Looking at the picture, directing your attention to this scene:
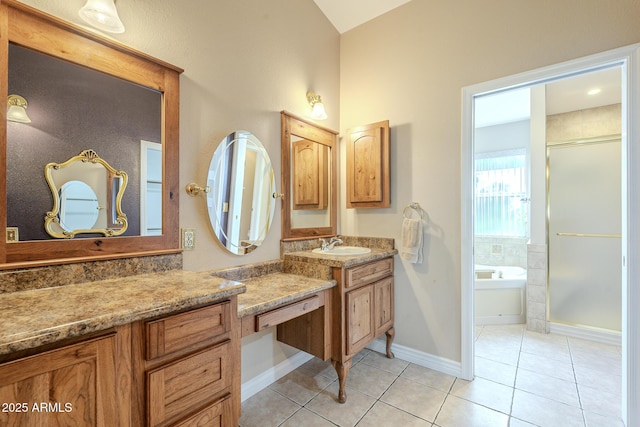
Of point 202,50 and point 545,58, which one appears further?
point 545,58

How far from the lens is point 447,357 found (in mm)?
2184

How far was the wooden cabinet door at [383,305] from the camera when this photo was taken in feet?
7.22

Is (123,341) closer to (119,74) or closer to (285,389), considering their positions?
(119,74)

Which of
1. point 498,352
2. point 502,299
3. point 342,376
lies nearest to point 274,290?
point 342,376

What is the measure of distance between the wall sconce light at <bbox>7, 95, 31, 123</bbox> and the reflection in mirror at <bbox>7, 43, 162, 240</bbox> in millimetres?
19

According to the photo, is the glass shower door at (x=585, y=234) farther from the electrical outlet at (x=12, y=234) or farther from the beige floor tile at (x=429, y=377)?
the electrical outlet at (x=12, y=234)

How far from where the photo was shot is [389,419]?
5.51ft

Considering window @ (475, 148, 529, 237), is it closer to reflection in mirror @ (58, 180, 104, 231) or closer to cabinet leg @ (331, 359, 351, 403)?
cabinet leg @ (331, 359, 351, 403)

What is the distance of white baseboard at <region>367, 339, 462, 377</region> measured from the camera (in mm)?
2146

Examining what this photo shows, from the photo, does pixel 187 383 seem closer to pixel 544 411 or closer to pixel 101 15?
pixel 101 15

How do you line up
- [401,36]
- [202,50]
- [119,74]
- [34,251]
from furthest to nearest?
[401,36] → [202,50] → [119,74] → [34,251]

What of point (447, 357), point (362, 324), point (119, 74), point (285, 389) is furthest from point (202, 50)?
point (447, 357)

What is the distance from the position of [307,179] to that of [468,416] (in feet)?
6.50

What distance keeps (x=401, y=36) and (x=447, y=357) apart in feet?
8.87
